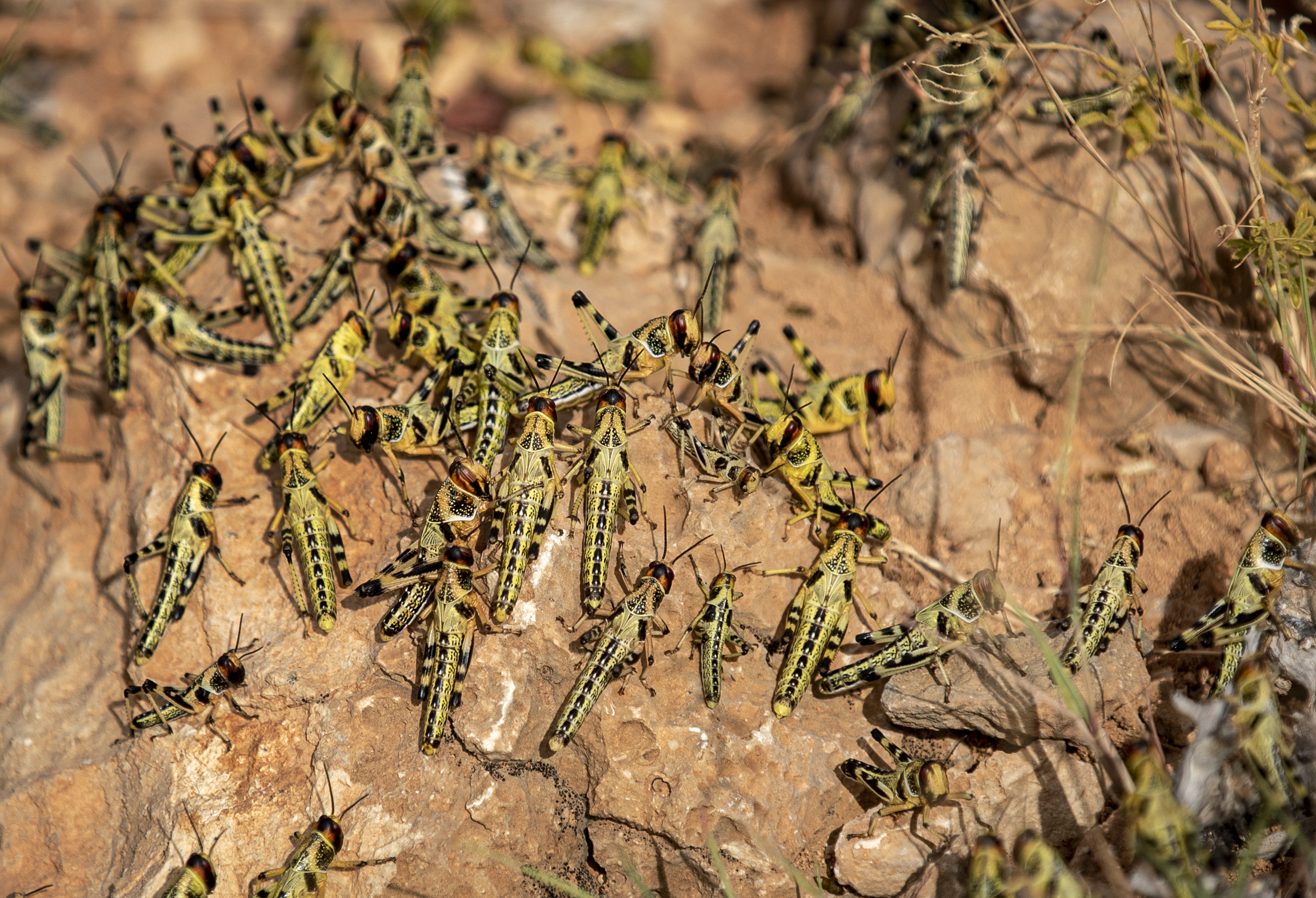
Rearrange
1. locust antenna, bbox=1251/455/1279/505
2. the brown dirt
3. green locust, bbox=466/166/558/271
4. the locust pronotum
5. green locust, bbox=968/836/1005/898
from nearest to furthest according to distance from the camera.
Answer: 1. green locust, bbox=968/836/1005/898
2. the brown dirt
3. the locust pronotum
4. locust antenna, bbox=1251/455/1279/505
5. green locust, bbox=466/166/558/271

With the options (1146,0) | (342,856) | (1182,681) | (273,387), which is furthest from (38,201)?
(1182,681)

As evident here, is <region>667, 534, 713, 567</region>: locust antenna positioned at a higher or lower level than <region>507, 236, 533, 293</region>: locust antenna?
lower

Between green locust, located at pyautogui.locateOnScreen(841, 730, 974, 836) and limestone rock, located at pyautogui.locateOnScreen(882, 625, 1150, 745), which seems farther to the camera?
limestone rock, located at pyautogui.locateOnScreen(882, 625, 1150, 745)

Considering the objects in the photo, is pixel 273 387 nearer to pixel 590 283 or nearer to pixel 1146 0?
pixel 590 283

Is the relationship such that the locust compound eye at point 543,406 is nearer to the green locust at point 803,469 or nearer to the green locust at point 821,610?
the green locust at point 803,469

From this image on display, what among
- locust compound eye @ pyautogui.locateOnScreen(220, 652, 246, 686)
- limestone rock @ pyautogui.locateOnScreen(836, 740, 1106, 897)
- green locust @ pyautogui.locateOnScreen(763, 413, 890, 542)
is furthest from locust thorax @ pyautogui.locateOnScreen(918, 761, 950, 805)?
locust compound eye @ pyautogui.locateOnScreen(220, 652, 246, 686)

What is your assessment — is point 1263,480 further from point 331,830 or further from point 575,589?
point 331,830

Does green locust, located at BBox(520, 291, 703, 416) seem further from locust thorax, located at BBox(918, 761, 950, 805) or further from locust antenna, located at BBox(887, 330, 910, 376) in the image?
locust thorax, located at BBox(918, 761, 950, 805)

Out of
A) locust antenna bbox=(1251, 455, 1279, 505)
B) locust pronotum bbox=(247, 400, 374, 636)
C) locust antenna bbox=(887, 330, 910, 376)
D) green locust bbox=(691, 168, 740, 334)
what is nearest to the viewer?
locust pronotum bbox=(247, 400, 374, 636)
